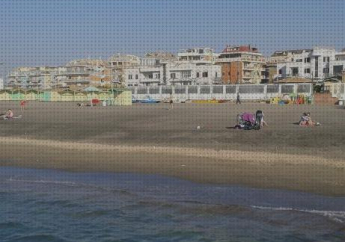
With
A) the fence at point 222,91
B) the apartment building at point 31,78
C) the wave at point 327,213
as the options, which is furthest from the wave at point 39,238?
the apartment building at point 31,78

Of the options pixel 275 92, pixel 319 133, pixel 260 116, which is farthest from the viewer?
pixel 275 92

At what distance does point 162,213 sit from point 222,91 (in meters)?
57.1

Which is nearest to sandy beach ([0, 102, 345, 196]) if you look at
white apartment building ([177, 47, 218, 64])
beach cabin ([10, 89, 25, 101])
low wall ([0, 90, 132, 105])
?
low wall ([0, 90, 132, 105])

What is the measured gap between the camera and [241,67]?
92188 millimetres

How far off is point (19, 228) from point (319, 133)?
1040 centimetres

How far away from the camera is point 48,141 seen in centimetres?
1836


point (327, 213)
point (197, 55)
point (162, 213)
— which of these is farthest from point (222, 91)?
point (327, 213)

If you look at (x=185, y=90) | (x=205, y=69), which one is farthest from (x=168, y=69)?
(x=185, y=90)

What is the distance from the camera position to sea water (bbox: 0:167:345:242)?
24.8ft

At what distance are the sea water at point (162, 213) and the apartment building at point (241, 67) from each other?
79637 mm

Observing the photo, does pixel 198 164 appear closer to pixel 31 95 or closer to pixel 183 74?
pixel 31 95

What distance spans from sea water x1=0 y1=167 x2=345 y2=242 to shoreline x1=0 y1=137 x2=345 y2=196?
636 mm

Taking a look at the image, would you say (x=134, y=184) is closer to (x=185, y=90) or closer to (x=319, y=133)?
(x=319, y=133)

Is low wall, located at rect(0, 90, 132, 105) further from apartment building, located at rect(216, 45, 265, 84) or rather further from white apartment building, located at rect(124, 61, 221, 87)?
apartment building, located at rect(216, 45, 265, 84)
